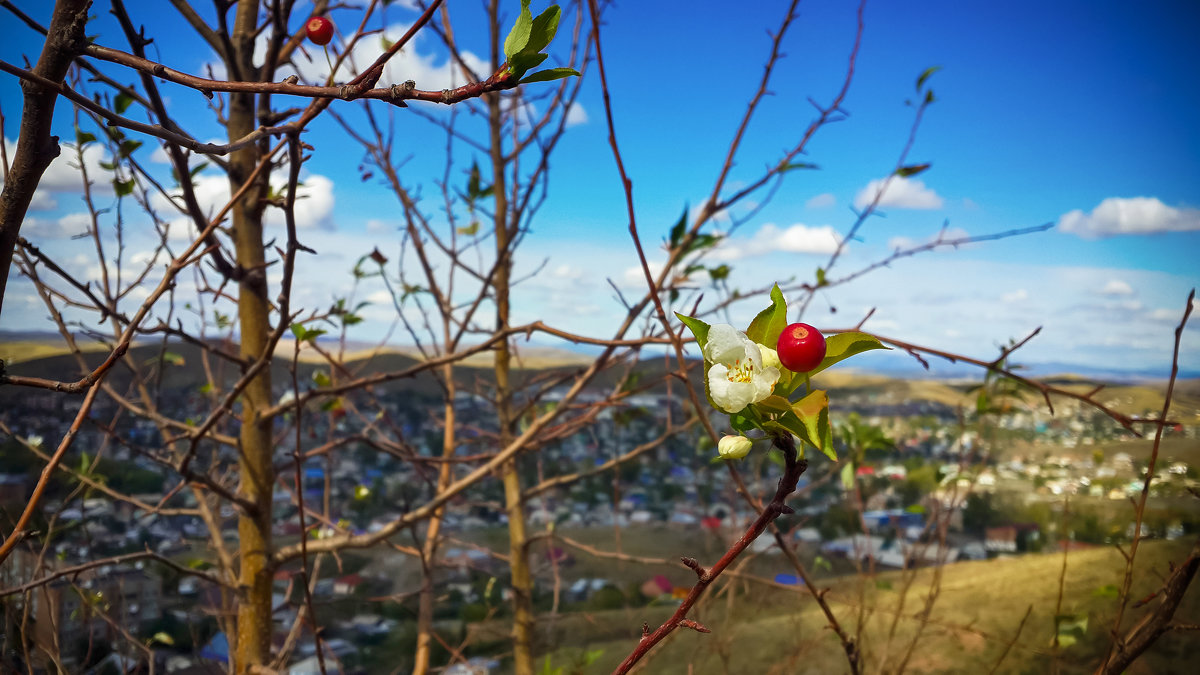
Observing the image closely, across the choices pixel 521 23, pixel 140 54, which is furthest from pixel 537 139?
pixel 521 23

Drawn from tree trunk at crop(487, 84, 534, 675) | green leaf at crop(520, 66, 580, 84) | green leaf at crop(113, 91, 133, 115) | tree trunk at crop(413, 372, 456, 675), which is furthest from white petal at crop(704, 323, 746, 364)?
tree trunk at crop(487, 84, 534, 675)

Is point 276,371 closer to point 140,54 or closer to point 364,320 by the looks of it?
point 364,320

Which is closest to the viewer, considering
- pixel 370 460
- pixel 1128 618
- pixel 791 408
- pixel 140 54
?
pixel 791 408

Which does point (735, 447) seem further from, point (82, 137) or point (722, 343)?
point (82, 137)

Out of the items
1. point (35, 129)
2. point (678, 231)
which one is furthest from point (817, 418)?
point (678, 231)

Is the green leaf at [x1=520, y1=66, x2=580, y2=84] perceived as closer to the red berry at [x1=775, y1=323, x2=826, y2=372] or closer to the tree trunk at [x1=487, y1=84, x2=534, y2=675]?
the red berry at [x1=775, y1=323, x2=826, y2=372]

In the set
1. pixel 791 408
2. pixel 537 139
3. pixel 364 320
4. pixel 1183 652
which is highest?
pixel 537 139

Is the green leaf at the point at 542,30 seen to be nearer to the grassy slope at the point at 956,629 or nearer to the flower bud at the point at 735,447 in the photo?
the flower bud at the point at 735,447
